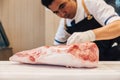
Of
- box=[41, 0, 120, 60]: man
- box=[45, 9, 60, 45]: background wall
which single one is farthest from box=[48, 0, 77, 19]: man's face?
box=[45, 9, 60, 45]: background wall

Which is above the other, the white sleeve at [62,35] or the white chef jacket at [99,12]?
the white chef jacket at [99,12]

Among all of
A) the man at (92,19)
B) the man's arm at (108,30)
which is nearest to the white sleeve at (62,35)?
the man at (92,19)

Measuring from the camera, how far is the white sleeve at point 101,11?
82 centimetres

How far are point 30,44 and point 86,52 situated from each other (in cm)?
104

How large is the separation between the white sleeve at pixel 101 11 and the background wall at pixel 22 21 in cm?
62

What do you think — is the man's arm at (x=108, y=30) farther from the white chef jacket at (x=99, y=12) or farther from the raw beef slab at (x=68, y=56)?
the raw beef slab at (x=68, y=56)

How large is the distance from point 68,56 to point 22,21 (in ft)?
3.89

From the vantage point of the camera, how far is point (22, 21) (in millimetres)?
1578

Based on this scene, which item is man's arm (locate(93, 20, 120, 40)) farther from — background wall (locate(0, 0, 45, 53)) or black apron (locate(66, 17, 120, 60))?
background wall (locate(0, 0, 45, 53))

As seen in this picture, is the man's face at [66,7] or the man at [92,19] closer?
the man at [92,19]

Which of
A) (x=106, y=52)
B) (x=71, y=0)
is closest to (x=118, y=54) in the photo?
(x=106, y=52)

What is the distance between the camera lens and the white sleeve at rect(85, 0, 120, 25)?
0.82 metres

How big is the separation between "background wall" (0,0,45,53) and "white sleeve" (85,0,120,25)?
0.62 m

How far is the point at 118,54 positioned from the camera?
943 mm
